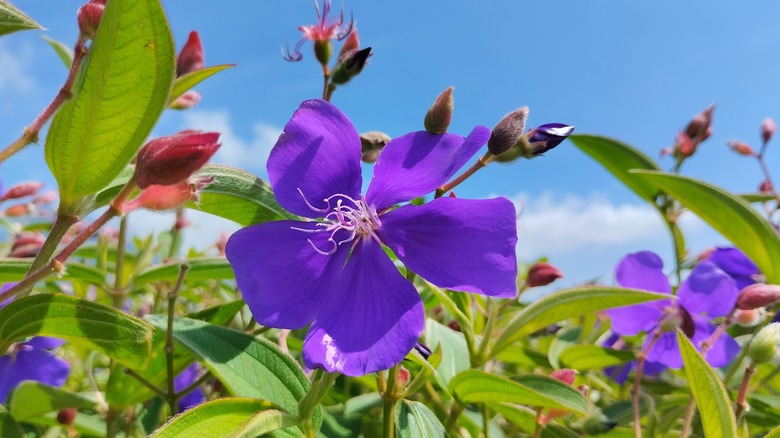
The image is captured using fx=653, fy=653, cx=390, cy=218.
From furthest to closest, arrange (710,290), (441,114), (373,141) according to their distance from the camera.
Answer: (710,290) → (373,141) → (441,114)

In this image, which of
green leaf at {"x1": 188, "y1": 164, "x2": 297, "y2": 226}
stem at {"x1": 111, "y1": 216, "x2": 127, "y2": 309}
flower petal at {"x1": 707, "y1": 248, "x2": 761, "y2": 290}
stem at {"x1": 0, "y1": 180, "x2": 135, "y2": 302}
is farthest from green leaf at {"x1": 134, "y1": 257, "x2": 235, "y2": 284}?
flower petal at {"x1": 707, "y1": 248, "x2": 761, "y2": 290}

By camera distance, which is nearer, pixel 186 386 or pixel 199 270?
pixel 199 270

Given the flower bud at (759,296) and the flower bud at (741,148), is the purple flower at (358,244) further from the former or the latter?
the flower bud at (741,148)

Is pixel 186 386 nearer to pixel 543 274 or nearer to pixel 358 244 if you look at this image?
pixel 358 244

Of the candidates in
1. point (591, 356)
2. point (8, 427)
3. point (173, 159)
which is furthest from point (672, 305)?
point (8, 427)

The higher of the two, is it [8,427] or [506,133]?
[506,133]

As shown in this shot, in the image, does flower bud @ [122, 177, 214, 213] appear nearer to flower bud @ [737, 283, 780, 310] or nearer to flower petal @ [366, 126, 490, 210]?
flower petal @ [366, 126, 490, 210]
